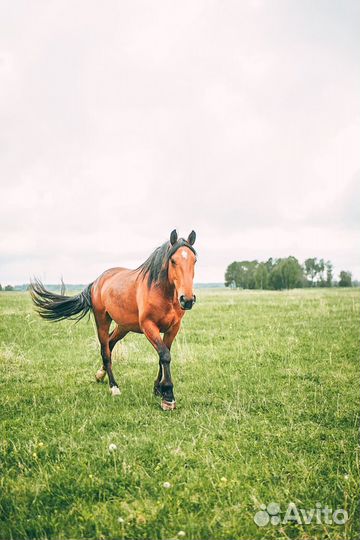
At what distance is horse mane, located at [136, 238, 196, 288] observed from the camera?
603cm

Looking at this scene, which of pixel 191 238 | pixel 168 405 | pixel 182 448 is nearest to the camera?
pixel 182 448

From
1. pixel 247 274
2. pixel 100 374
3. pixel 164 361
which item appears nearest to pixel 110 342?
pixel 100 374

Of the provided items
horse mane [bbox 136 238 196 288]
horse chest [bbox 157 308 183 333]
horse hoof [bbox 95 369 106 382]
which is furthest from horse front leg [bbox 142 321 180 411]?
horse hoof [bbox 95 369 106 382]

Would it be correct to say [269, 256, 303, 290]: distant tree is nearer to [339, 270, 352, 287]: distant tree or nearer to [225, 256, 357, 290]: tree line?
[225, 256, 357, 290]: tree line

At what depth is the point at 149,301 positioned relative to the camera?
20.9ft

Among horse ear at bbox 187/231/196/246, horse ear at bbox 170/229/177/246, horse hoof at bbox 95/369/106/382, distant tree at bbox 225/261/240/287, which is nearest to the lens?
horse ear at bbox 170/229/177/246

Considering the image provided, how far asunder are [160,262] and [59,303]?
12.1 ft

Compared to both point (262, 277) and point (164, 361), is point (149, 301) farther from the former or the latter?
point (262, 277)

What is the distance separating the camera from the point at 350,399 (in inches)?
248

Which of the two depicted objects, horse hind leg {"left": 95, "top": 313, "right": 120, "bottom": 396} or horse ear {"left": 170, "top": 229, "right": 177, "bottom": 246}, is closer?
horse ear {"left": 170, "top": 229, "right": 177, "bottom": 246}

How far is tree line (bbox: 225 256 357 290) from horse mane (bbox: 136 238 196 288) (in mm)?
89259

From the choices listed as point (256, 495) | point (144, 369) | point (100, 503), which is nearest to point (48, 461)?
point (100, 503)

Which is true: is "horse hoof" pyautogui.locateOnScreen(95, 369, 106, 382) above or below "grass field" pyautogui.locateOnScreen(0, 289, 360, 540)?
above

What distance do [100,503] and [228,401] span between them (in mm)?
3354
